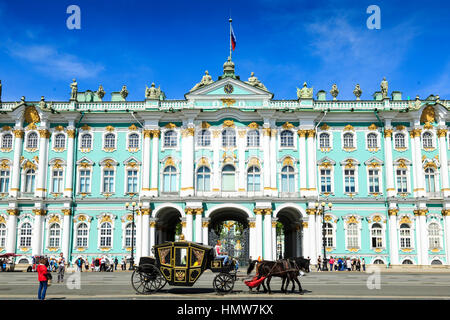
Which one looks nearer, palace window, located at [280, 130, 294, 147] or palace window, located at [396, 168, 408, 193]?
palace window, located at [396, 168, 408, 193]

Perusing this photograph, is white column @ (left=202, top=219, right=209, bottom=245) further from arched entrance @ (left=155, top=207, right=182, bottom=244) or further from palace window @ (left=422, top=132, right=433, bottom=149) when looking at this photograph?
palace window @ (left=422, top=132, right=433, bottom=149)

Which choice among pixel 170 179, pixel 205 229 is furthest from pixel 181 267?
pixel 170 179

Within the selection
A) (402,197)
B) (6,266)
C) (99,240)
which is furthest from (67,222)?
(402,197)

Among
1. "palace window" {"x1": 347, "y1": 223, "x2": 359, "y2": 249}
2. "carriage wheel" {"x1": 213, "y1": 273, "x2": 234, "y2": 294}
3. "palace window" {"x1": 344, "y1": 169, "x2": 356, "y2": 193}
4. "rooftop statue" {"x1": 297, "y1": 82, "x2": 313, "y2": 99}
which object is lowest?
"carriage wheel" {"x1": 213, "y1": 273, "x2": 234, "y2": 294}

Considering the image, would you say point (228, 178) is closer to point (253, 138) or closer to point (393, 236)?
point (253, 138)

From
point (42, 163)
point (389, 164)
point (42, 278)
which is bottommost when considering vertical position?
point (42, 278)

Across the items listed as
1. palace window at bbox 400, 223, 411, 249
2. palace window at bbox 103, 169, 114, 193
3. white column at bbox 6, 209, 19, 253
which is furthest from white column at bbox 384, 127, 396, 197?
white column at bbox 6, 209, 19, 253

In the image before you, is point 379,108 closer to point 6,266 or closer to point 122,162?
point 122,162

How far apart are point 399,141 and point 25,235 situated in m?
36.8

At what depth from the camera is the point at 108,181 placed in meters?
46.0

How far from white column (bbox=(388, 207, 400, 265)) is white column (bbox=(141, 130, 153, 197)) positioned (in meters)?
22.7

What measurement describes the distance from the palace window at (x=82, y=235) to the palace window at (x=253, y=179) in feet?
52.3

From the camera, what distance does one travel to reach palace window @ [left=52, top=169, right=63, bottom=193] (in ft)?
151

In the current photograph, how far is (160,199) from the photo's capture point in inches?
1745
